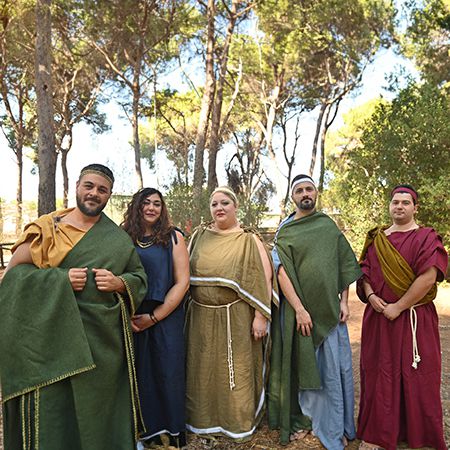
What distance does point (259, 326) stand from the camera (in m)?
2.91

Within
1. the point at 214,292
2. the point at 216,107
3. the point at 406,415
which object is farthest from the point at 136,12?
the point at 406,415

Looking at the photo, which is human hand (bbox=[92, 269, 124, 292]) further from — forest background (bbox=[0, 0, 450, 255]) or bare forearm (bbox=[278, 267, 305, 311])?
forest background (bbox=[0, 0, 450, 255])

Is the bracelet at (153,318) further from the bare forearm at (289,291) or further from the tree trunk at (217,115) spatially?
the tree trunk at (217,115)

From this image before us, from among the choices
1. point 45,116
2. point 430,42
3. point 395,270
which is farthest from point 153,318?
point 430,42

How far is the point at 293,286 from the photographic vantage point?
295 centimetres

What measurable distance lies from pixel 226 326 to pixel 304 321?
20.5 inches

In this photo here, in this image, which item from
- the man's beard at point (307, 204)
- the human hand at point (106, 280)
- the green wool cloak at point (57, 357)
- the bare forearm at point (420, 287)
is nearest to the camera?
the green wool cloak at point (57, 357)

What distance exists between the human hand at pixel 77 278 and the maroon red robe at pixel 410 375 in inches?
72.6

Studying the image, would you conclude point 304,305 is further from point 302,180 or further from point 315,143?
point 315,143

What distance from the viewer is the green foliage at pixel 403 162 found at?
9258 mm

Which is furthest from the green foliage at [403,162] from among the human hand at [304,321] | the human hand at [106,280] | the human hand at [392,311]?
the human hand at [106,280]

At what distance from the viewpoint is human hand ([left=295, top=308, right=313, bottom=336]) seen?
2855 mm

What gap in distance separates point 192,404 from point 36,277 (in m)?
1.43

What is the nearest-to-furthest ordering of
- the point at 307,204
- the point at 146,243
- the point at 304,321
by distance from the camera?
the point at 146,243 < the point at 304,321 < the point at 307,204
